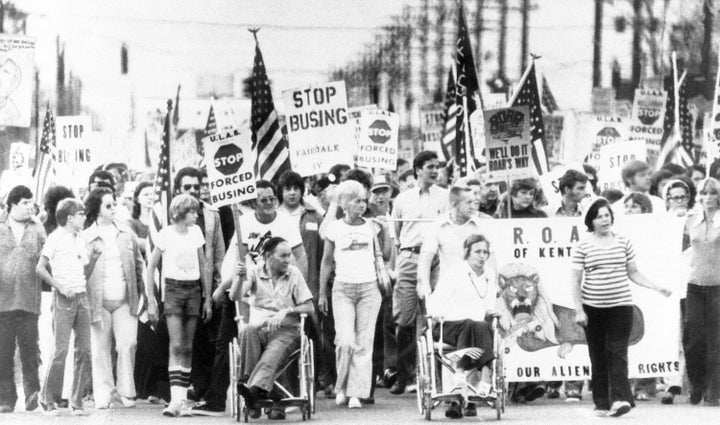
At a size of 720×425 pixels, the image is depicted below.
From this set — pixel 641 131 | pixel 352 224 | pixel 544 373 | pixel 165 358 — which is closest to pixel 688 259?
pixel 544 373

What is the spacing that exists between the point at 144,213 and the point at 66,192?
1724 millimetres

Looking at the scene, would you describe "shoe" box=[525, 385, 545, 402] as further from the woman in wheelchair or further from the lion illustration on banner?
the woman in wheelchair

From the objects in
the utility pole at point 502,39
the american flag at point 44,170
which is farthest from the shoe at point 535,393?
the utility pole at point 502,39

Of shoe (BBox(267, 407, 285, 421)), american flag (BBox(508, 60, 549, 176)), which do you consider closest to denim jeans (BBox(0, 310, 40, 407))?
shoe (BBox(267, 407, 285, 421))

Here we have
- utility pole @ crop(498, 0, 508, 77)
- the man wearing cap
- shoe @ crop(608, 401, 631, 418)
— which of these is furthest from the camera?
utility pole @ crop(498, 0, 508, 77)

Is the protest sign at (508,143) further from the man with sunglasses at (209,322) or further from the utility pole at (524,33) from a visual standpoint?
the utility pole at (524,33)

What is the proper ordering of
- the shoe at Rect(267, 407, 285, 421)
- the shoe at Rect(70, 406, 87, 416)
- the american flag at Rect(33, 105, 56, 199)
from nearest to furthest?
1. the shoe at Rect(267, 407, 285, 421)
2. the shoe at Rect(70, 406, 87, 416)
3. the american flag at Rect(33, 105, 56, 199)

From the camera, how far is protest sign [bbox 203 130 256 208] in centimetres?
1600

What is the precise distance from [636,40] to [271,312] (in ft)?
152

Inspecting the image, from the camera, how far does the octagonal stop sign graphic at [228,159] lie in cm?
1611

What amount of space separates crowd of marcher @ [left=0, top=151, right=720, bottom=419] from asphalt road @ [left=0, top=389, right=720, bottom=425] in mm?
175

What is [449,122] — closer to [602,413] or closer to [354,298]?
[354,298]

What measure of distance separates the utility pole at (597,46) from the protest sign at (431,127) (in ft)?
37.8

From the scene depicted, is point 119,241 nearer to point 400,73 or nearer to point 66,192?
point 66,192
